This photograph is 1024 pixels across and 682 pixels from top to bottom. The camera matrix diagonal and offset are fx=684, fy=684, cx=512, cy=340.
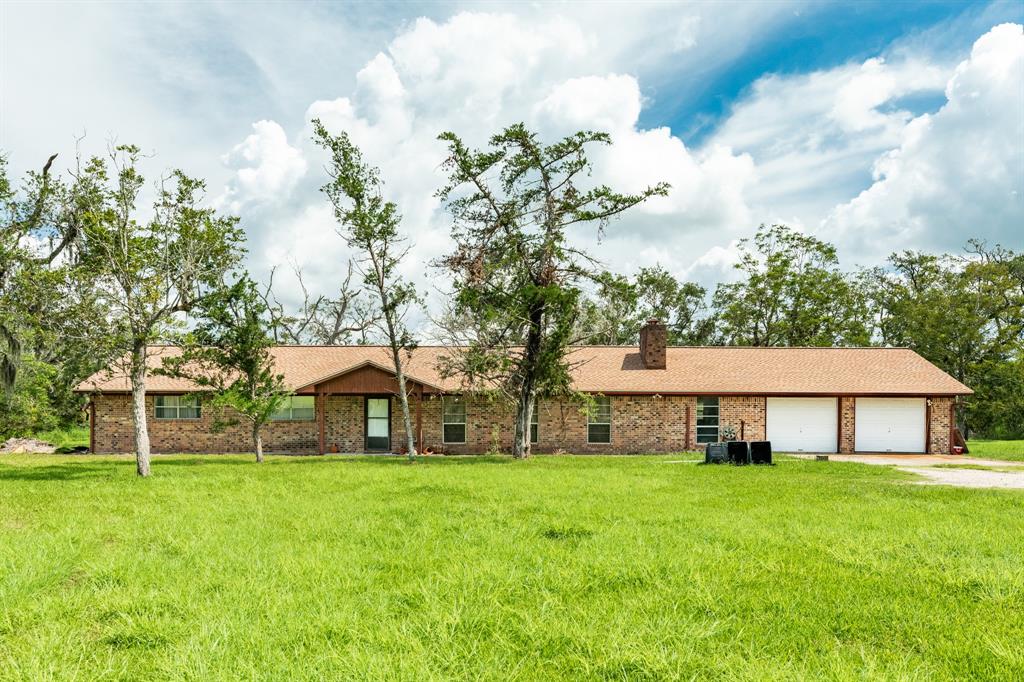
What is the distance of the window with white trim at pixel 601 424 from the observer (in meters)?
25.4

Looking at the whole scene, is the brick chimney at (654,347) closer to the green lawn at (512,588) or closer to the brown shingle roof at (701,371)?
the brown shingle roof at (701,371)

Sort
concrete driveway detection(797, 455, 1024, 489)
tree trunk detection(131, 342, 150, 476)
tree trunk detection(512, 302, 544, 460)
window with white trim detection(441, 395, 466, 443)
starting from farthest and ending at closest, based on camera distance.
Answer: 1. window with white trim detection(441, 395, 466, 443)
2. tree trunk detection(512, 302, 544, 460)
3. tree trunk detection(131, 342, 150, 476)
4. concrete driveway detection(797, 455, 1024, 489)

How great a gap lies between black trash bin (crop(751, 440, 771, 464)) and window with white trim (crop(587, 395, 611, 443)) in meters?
7.32

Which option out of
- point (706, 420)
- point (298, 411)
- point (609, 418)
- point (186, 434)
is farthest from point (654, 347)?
point (186, 434)

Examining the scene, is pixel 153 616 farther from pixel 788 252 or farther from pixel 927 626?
pixel 788 252

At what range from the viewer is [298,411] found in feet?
83.4

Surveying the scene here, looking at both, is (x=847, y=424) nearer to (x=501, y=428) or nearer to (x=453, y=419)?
(x=501, y=428)

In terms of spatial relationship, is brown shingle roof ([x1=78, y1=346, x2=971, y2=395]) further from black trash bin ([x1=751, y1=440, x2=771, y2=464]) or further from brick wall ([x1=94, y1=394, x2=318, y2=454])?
black trash bin ([x1=751, y1=440, x2=771, y2=464])

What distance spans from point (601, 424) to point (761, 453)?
7612mm

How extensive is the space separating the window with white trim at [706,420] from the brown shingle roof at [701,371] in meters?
0.61

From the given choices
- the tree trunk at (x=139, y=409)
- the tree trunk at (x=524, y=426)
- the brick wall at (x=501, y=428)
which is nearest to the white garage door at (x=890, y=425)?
the brick wall at (x=501, y=428)

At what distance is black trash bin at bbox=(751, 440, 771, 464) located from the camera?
18644mm

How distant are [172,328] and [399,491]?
23.1 ft

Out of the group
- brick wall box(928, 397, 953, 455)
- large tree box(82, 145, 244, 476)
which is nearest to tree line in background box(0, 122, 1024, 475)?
large tree box(82, 145, 244, 476)
